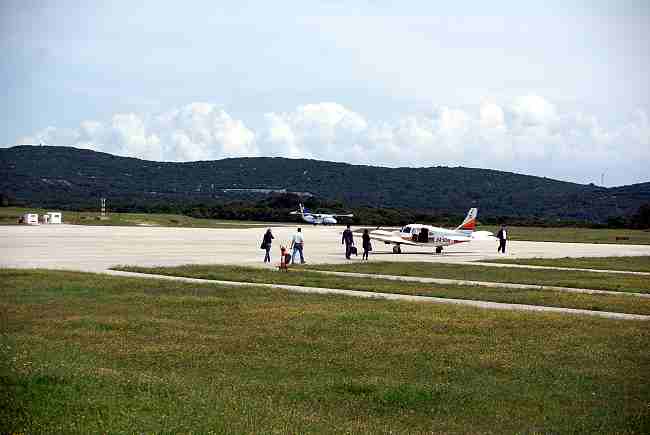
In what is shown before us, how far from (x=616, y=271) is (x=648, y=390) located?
1041 inches

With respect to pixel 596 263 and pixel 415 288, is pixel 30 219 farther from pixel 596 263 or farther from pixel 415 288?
pixel 415 288

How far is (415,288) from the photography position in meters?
24.4

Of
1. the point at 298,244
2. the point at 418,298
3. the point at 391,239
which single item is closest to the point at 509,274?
the point at 298,244

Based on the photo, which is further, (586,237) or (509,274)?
(586,237)

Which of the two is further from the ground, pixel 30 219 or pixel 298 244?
pixel 30 219

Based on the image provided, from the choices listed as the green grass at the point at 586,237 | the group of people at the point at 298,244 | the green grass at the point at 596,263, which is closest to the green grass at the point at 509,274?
the group of people at the point at 298,244

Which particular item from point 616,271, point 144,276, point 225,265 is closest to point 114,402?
point 144,276

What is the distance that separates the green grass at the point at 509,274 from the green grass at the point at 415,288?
3.07m

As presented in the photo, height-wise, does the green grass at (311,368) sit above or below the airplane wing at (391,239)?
below

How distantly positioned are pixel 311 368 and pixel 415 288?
1257cm

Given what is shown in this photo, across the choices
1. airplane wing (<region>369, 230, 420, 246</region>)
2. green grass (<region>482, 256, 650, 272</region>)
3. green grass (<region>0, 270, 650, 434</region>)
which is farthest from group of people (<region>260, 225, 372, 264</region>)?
green grass (<region>0, 270, 650, 434</region>)

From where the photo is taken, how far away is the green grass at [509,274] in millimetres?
27688

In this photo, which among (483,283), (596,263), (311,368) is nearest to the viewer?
(311,368)

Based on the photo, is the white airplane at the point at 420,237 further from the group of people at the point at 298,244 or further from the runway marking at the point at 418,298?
the runway marking at the point at 418,298
